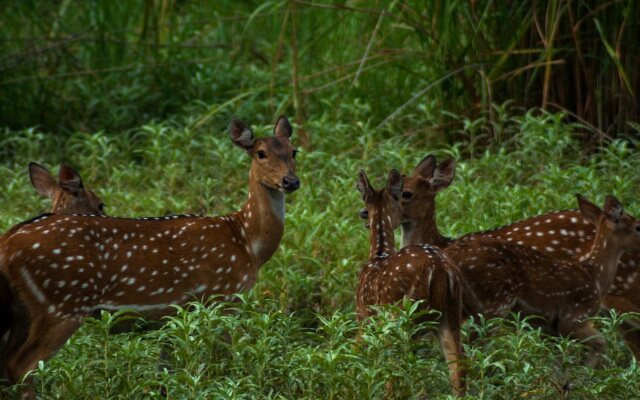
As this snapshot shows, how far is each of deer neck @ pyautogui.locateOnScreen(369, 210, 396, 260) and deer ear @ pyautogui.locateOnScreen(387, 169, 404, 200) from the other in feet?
0.61

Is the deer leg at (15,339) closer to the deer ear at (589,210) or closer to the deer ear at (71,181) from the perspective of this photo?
the deer ear at (71,181)

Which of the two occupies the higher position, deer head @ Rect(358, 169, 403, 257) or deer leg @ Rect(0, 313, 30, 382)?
deer head @ Rect(358, 169, 403, 257)

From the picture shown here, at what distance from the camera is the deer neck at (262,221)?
24.2ft

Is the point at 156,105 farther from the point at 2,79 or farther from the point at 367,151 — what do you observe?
the point at 367,151

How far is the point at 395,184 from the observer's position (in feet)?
23.7

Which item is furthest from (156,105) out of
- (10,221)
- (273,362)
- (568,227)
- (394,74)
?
(273,362)

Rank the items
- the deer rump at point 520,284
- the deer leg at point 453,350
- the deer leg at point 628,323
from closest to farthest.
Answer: the deer leg at point 453,350 → the deer rump at point 520,284 → the deer leg at point 628,323

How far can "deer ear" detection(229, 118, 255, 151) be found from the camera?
7.80m

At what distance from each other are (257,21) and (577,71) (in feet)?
11.2

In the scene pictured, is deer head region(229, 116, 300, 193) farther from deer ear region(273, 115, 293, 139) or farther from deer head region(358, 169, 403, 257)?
deer head region(358, 169, 403, 257)

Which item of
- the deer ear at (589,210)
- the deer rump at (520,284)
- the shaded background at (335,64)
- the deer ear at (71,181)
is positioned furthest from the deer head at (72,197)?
the deer ear at (589,210)

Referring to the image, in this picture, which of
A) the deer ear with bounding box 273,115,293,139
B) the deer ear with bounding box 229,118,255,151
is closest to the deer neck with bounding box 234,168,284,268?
the deer ear with bounding box 229,118,255,151

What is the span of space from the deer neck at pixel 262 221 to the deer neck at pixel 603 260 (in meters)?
1.66

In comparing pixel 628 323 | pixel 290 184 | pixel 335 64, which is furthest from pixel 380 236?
pixel 335 64
